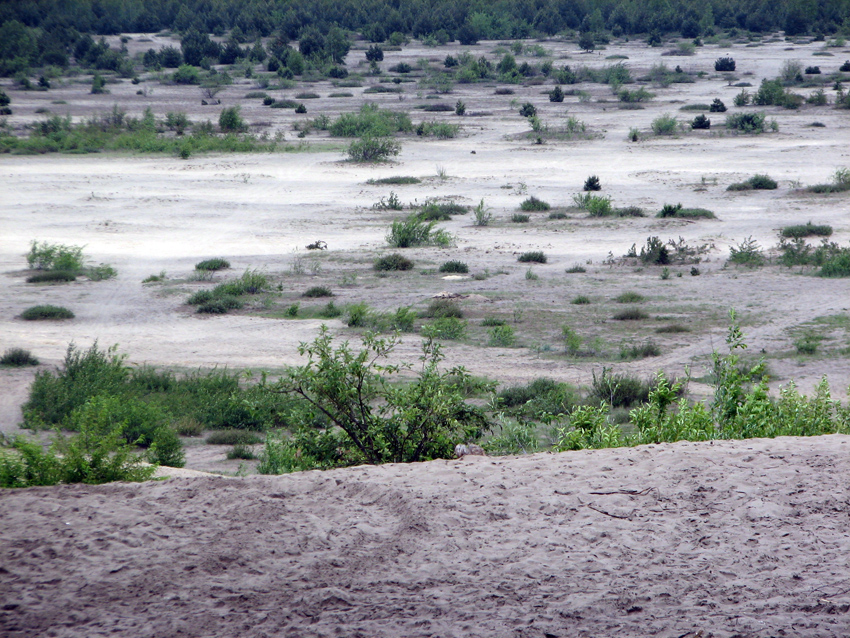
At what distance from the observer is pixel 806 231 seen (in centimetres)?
2080

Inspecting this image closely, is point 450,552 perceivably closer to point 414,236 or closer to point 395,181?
point 414,236

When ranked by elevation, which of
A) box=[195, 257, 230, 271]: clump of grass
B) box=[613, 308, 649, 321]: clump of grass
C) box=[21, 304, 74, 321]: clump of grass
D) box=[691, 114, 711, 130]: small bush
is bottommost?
box=[613, 308, 649, 321]: clump of grass

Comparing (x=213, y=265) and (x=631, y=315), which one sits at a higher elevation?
(x=213, y=265)

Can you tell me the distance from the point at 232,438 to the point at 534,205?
616 inches

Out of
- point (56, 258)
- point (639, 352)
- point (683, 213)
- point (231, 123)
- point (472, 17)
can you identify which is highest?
point (472, 17)

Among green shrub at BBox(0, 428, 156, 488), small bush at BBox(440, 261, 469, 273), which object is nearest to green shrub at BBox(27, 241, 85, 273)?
small bush at BBox(440, 261, 469, 273)

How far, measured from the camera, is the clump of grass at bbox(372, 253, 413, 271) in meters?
18.9

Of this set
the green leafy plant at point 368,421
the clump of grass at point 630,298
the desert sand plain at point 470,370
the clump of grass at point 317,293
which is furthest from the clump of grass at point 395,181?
the green leafy plant at point 368,421

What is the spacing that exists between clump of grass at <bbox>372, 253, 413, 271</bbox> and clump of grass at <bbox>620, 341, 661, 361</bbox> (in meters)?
6.59

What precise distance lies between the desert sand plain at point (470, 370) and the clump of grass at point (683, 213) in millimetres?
493

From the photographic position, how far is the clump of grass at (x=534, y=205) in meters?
24.3

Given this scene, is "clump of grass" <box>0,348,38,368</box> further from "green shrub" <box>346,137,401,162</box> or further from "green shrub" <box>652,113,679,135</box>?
"green shrub" <box>652,113,679,135</box>

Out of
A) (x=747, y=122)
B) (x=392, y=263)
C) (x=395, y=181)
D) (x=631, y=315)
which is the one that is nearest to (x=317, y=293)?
(x=392, y=263)

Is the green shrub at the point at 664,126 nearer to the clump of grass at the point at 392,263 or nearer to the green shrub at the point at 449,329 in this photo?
the clump of grass at the point at 392,263
